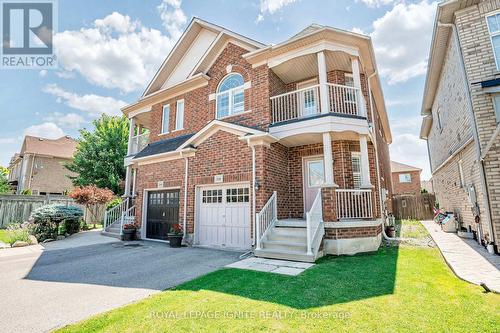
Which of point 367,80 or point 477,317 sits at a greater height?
point 367,80

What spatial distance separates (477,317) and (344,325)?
6.03ft

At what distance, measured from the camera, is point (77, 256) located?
7.86 meters

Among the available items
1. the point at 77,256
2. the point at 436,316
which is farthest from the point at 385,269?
the point at 77,256

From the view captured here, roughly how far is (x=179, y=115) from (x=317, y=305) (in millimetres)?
11076

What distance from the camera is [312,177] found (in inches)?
375

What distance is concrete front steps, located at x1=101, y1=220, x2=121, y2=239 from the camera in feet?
39.9

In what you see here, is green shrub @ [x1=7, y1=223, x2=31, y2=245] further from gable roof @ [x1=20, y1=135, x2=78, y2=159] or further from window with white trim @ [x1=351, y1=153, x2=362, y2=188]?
gable roof @ [x1=20, y1=135, x2=78, y2=159]

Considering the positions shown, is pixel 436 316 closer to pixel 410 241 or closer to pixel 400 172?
pixel 410 241

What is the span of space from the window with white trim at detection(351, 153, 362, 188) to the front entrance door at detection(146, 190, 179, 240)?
731cm

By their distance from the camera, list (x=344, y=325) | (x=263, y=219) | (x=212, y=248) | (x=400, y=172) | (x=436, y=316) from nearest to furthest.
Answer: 1. (x=344, y=325)
2. (x=436, y=316)
3. (x=263, y=219)
4. (x=212, y=248)
5. (x=400, y=172)

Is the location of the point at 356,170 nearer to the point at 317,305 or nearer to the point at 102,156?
the point at 317,305

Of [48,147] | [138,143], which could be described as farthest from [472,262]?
[48,147]

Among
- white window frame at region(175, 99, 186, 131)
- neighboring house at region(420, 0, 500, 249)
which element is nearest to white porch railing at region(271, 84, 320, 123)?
neighboring house at region(420, 0, 500, 249)

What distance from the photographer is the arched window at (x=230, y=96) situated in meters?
10.2
